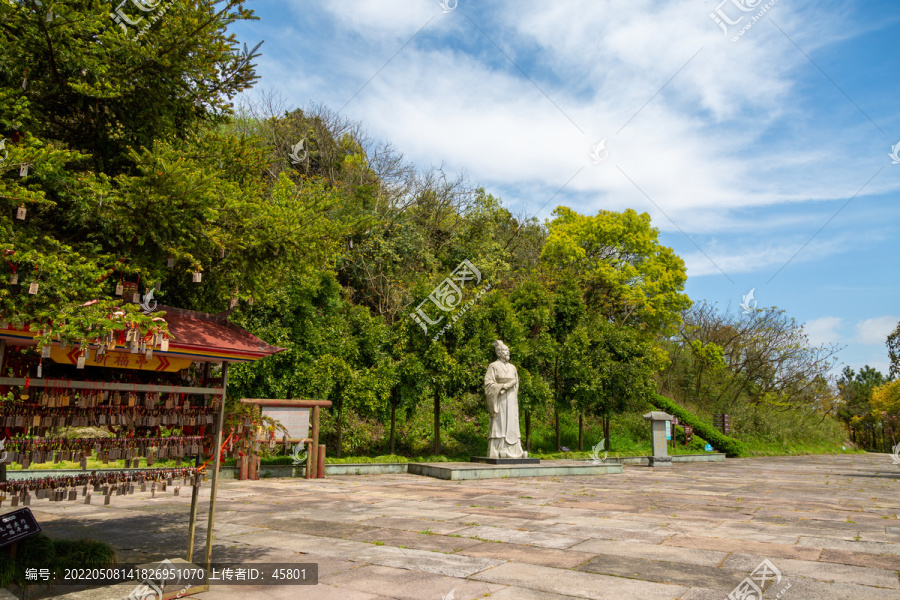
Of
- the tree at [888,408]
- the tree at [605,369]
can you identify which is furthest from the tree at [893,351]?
the tree at [605,369]

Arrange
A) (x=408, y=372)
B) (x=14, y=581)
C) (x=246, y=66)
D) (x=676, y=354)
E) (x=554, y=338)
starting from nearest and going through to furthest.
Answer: (x=14, y=581), (x=246, y=66), (x=408, y=372), (x=554, y=338), (x=676, y=354)

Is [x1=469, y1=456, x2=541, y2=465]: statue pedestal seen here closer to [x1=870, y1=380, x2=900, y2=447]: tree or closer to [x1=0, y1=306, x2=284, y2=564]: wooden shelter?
[x1=0, y1=306, x2=284, y2=564]: wooden shelter

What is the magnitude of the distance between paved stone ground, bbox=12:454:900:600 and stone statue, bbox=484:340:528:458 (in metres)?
3.96

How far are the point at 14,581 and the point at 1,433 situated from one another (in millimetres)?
1144

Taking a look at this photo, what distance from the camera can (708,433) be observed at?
25891 millimetres

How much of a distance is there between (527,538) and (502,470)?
25.9 feet

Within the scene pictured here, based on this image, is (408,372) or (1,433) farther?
A: (408,372)

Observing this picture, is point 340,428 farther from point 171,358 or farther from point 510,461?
point 171,358

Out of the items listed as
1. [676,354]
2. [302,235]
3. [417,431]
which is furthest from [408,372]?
[676,354]

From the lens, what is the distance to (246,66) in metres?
5.79

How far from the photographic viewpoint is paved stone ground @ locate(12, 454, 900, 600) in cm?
465

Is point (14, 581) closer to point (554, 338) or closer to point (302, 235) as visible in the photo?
point (302, 235)

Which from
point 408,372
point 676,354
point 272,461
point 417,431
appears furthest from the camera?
point 676,354

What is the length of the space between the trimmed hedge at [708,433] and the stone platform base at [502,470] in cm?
1107
